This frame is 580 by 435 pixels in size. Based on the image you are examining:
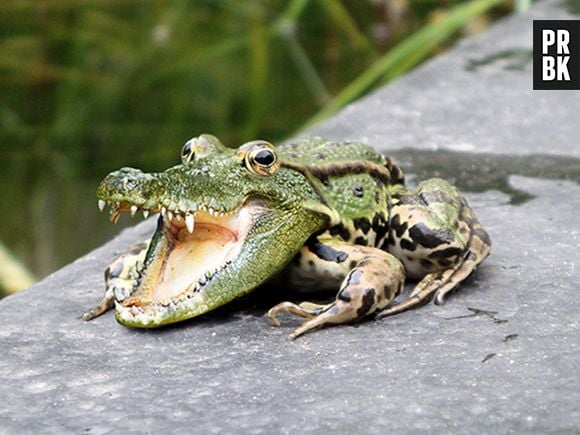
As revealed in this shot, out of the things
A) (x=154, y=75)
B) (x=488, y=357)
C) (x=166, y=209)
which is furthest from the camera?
(x=154, y=75)

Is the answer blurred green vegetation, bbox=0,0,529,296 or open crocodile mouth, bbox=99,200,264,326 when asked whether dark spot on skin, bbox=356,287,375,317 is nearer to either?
open crocodile mouth, bbox=99,200,264,326

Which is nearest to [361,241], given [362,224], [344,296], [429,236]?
[362,224]

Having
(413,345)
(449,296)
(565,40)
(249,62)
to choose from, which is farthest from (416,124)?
(249,62)

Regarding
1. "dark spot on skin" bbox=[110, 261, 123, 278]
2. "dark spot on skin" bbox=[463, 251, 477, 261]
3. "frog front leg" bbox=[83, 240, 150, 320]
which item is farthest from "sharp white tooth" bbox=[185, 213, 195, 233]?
"dark spot on skin" bbox=[463, 251, 477, 261]

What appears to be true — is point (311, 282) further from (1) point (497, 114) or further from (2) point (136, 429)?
(1) point (497, 114)

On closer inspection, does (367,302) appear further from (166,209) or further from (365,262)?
(166,209)
